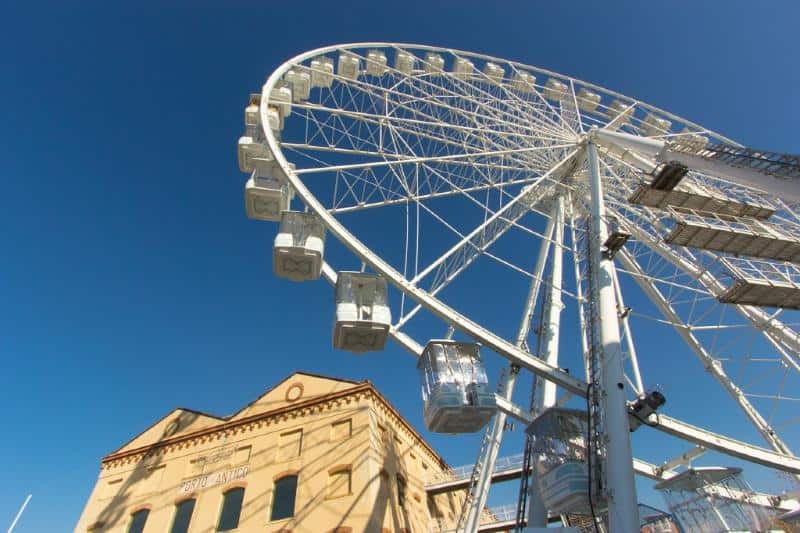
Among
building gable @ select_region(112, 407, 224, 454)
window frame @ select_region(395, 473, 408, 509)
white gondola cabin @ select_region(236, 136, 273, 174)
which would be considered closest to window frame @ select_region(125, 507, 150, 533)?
building gable @ select_region(112, 407, 224, 454)

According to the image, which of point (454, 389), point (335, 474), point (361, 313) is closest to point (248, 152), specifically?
point (361, 313)

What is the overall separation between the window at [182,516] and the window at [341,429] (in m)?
6.97

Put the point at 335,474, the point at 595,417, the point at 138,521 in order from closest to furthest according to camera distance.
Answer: the point at 595,417
the point at 335,474
the point at 138,521

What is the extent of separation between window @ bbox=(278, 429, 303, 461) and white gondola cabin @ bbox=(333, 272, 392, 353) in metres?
10.6

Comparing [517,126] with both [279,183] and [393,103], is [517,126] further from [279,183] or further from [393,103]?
[279,183]

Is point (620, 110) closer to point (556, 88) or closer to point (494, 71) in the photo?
point (556, 88)

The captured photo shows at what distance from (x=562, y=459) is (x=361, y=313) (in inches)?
216

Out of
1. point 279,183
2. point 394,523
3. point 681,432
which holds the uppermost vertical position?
point 279,183

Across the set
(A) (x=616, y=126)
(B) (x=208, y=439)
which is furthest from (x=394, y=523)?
(A) (x=616, y=126)

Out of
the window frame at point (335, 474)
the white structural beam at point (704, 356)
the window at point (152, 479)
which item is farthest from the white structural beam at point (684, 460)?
the window at point (152, 479)

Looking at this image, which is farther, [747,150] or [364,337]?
[364,337]

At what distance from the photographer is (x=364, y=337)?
1191cm

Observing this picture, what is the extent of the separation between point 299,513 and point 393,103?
15.0 m

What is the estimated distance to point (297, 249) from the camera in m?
13.0
